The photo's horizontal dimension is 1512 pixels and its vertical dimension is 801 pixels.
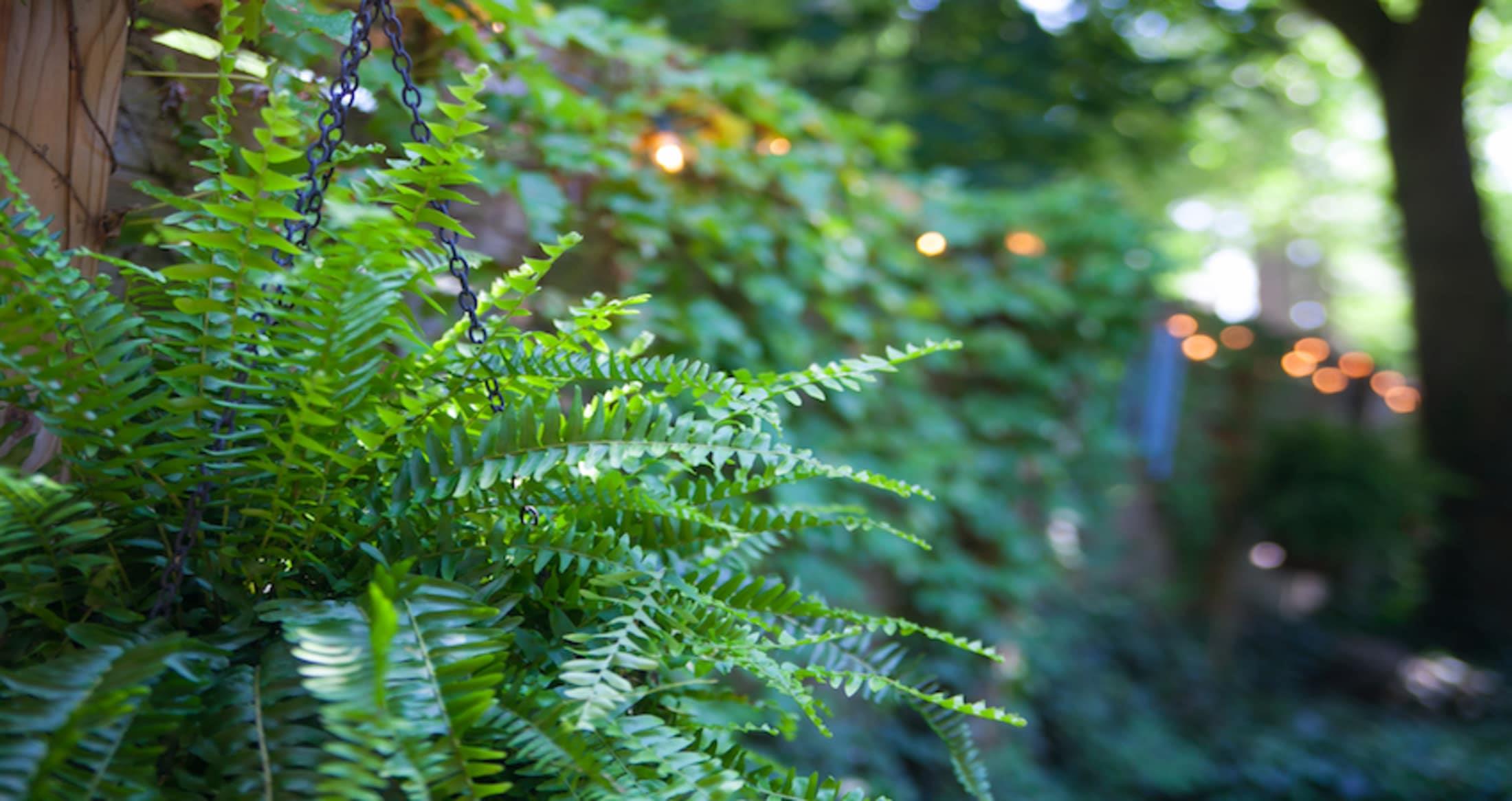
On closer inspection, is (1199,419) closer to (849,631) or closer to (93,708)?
(849,631)

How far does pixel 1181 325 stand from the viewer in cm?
569

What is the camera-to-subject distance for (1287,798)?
4.40 metres

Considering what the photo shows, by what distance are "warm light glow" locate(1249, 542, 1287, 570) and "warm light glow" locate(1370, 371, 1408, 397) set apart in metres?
2.40

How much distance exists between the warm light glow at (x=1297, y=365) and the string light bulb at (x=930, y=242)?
455 centimetres

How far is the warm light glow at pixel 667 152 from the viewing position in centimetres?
236

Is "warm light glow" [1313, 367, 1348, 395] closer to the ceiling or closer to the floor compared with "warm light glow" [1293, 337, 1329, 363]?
closer to the floor

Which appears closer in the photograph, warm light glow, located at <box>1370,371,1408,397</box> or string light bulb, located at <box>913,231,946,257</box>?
string light bulb, located at <box>913,231,946,257</box>

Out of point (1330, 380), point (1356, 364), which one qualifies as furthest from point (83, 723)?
point (1356, 364)

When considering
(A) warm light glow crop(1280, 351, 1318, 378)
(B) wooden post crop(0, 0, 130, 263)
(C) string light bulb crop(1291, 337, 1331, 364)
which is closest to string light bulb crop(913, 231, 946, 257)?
(B) wooden post crop(0, 0, 130, 263)

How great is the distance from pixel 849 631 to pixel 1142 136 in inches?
225

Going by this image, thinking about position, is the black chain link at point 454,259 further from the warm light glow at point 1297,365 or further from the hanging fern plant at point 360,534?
the warm light glow at point 1297,365

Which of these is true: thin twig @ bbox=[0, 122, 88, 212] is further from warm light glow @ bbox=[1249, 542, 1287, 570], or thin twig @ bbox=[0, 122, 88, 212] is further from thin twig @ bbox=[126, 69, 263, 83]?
warm light glow @ bbox=[1249, 542, 1287, 570]

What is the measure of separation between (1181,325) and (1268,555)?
1.77 meters

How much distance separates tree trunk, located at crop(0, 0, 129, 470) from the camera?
3.45 ft
